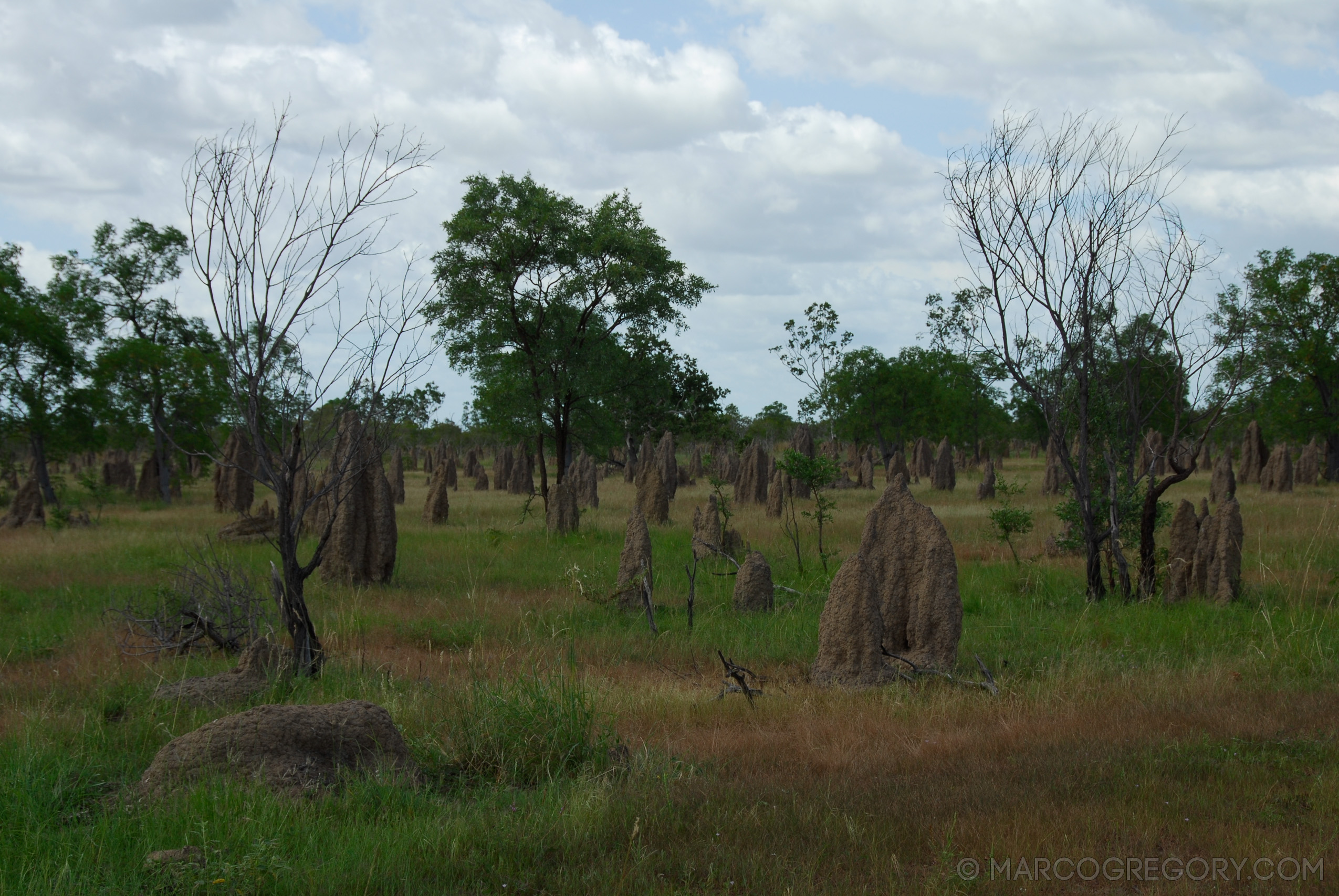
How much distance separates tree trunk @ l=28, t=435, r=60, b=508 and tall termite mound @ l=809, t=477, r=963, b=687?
20494 mm

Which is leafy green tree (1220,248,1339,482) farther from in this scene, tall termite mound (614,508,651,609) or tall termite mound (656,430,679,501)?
tall termite mound (614,508,651,609)

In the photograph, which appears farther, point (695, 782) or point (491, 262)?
point (491, 262)

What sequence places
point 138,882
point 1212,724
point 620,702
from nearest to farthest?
1. point 138,882
2. point 1212,724
3. point 620,702

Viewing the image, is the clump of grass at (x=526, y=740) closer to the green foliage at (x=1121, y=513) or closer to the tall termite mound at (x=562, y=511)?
the green foliage at (x=1121, y=513)

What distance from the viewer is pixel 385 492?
1209 cm

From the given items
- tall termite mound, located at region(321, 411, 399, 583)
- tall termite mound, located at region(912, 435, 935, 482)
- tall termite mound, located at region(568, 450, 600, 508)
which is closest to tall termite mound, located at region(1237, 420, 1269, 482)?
tall termite mound, located at region(912, 435, 935, 482)

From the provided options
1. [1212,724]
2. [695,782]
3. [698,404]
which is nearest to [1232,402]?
[1212,724]

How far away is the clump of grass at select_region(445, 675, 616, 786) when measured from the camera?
505cm

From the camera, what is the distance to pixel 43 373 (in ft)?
69.7

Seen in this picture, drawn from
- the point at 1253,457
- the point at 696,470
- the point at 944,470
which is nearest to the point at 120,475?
the point at 696,470

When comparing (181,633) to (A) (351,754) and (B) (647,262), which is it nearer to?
(A) (351,754)

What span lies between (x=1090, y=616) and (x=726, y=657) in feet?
13.0

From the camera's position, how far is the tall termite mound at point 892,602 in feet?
24.0

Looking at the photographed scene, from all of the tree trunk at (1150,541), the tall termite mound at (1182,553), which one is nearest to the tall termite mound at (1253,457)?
the tall termite mound at (1182,553)
